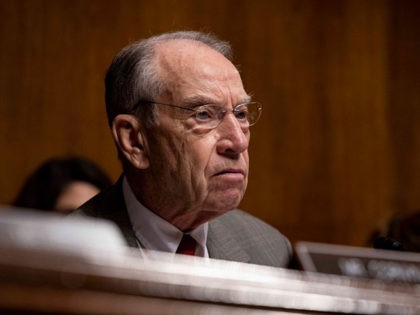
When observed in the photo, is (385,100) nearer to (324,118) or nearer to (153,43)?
(324,118)

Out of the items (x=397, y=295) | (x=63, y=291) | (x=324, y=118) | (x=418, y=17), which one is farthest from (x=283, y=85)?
(x=63, y=291)

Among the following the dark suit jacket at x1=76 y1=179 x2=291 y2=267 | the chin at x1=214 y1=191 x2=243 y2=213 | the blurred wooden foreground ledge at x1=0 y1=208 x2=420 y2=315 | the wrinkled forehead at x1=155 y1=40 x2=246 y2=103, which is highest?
the blurred wooden foreground ledge at x1=0 y1=208 x2=420 y2=315

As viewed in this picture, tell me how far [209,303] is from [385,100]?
326 cm

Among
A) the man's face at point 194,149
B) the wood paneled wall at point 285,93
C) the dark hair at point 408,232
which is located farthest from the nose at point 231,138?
the wood paneled wall at point 285,93

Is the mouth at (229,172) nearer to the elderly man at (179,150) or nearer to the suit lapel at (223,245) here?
the elderly man at (179,150)

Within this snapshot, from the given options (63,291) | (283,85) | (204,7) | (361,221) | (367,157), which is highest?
(63,291)

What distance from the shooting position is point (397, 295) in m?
0.94

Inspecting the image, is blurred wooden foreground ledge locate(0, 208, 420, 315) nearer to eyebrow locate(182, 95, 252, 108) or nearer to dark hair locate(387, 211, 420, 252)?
eyebrow locate(182, 95, 252, 108)

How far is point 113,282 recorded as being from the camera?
0.76m

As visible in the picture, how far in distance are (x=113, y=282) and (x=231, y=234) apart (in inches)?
45.5

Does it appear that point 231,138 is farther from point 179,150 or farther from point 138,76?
point 138,76

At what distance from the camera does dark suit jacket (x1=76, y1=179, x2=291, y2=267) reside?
1.78 meters

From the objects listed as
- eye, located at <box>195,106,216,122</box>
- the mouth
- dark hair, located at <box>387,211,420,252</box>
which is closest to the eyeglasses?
eye, located at <box>195,106,216,122</box>

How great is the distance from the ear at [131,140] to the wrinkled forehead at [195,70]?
4.6 inches
